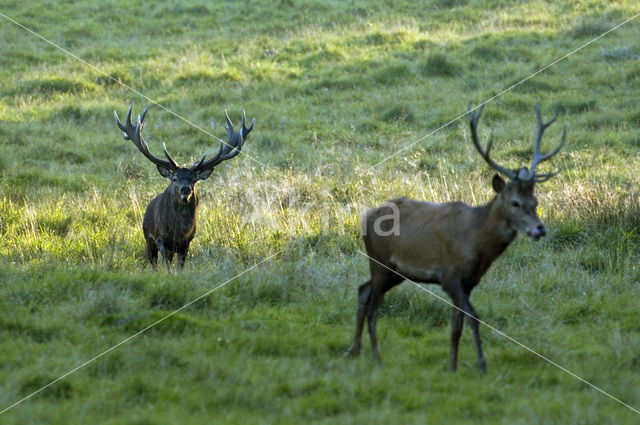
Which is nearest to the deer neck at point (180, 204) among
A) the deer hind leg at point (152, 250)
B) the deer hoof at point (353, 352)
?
the deer hind leg at point (152, 250)

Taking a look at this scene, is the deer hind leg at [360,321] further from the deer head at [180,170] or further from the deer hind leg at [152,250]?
the deer hind leg at [152,250]

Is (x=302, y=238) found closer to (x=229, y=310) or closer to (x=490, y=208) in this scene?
(x=229, y=310)

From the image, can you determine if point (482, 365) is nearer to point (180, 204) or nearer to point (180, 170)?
point (180, 204)

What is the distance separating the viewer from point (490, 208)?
19.3ft

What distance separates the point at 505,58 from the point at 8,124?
10796 millimetres

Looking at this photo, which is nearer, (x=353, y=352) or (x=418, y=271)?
(x=418, y=271)

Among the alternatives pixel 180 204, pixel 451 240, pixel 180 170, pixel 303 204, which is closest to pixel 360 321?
pixel 451 240

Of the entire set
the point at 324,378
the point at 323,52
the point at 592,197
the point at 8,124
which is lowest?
the point at 324,378

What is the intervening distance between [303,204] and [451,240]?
5.28m

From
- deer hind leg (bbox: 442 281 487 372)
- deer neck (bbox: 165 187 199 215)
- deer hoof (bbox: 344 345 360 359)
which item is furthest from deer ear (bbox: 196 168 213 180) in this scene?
deer hind leg (bbox: 442 281 487 372)

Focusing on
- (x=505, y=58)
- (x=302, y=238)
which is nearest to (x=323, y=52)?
(x=505, y=58)

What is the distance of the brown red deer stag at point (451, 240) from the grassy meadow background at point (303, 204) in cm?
42

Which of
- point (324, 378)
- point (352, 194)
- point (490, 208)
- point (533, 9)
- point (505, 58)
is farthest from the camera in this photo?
point (533, 9)

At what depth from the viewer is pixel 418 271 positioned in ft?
19.6
